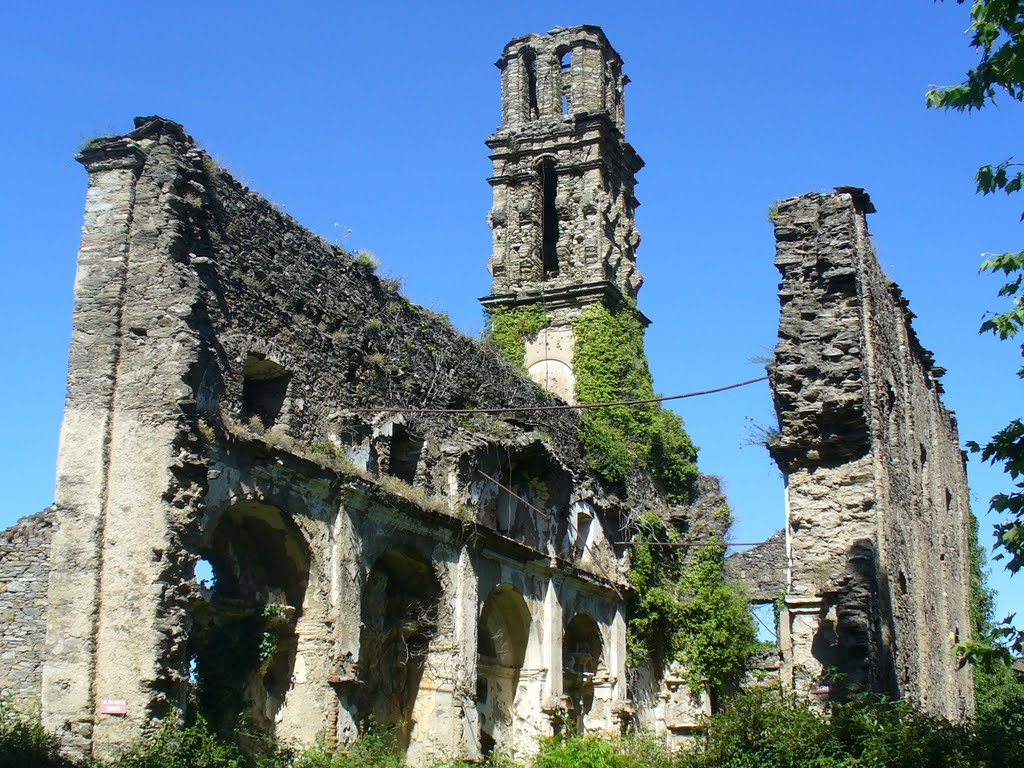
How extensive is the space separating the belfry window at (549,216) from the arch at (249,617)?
14658 mm

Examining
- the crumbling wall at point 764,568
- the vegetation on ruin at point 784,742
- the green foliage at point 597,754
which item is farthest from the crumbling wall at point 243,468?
the crumbling wall at point 764,568

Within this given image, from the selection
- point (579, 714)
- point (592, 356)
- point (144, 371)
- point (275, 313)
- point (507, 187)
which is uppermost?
point (507, 187)

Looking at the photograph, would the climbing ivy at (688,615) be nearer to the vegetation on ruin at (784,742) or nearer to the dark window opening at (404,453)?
the dark window opening at (404,453)

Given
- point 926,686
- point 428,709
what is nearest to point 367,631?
point 428,709

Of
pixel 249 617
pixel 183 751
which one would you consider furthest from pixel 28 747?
pixel 249 617

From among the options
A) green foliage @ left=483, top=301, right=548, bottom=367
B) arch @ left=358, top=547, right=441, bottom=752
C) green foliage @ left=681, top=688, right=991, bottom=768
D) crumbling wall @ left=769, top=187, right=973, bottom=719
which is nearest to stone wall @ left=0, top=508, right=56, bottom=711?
arch @ left=358, top=547, right=441, bottom=752

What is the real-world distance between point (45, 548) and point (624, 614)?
463 inches

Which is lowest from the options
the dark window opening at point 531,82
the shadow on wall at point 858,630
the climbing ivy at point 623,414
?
the shadow on wall at point 858,630

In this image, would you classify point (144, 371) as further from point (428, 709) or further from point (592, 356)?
point (592, 356)

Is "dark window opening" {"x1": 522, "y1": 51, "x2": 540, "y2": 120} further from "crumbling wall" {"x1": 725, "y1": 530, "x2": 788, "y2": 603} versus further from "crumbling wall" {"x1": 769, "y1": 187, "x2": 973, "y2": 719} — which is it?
"crumbling wall" {"x1": 769, "y1": 187, "x2": 973, "y2": 719}

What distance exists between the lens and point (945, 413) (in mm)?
20109

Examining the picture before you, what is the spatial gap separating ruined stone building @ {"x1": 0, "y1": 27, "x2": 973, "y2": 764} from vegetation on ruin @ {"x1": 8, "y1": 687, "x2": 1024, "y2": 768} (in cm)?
38

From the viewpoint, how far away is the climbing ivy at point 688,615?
23.5 m

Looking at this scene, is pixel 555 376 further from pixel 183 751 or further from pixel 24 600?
pixel 183 751
